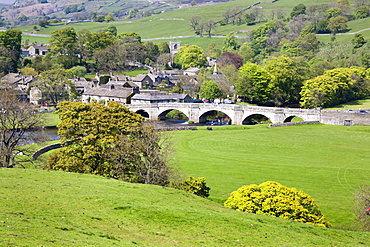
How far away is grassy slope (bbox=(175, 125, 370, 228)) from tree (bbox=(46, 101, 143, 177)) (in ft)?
32.7

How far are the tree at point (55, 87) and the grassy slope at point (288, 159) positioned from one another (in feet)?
183

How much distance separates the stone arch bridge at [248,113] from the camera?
286 ft

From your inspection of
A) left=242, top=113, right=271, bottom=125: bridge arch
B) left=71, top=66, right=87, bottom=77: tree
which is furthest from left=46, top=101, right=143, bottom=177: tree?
left=71, top=66, right=87, bottom=77: tree

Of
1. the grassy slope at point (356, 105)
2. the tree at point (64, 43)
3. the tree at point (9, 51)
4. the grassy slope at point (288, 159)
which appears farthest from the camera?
the tree at point (64, 43)

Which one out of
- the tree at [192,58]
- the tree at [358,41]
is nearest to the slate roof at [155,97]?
the tree at [192,58]

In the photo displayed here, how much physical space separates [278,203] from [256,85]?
3611 inches

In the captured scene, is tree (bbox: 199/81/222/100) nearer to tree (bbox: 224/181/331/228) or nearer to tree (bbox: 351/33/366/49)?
tree (bbox: 351/33/366/49)

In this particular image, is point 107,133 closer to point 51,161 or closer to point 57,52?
point 51,161

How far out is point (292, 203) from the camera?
107 ft

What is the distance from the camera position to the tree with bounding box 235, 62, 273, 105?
401 feet

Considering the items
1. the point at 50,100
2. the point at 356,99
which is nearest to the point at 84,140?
the point at 50,100

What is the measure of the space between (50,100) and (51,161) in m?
90.4

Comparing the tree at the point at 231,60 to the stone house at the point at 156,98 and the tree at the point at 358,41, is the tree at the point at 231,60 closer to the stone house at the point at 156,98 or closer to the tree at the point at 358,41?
the tree at the point at 358,41

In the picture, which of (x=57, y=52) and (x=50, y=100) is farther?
(x=57, y=52)
